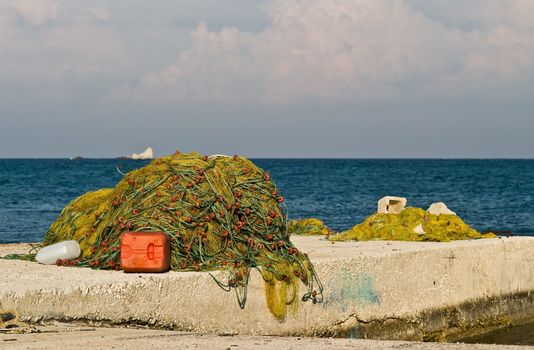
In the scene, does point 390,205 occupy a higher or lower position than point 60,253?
Result: higher

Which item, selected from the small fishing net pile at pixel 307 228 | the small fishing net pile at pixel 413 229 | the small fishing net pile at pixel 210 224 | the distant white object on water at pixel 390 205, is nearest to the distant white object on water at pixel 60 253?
the small fishing net pile at pixel 210 224

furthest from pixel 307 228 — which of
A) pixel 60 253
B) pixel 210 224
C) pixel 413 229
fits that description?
pixel 60 253

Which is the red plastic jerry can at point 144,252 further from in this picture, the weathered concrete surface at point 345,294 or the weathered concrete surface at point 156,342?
the weathered concrete surface at point 156,342

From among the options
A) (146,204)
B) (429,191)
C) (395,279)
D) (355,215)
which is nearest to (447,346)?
(395,279)

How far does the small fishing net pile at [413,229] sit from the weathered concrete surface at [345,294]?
437 mm

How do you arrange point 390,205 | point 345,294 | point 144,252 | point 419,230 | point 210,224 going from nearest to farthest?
1. point 144,252
2. point 210,224
3. point 345,294
4. point 419,230
5. point 390,205

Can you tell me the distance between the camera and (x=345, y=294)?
8375mm

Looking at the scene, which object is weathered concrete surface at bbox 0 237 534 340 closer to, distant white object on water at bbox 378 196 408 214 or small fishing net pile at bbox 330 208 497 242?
small fishing net pile at bbox 330 208 497 242

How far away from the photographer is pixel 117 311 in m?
6.87

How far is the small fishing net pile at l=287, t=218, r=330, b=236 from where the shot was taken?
1184 cm

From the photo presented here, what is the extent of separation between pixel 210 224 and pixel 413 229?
12.0 feet

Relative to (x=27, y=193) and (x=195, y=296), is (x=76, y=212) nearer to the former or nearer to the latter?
(x=195, y=296)

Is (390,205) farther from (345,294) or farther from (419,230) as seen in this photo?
(345,294)

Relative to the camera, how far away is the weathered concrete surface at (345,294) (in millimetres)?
6816
